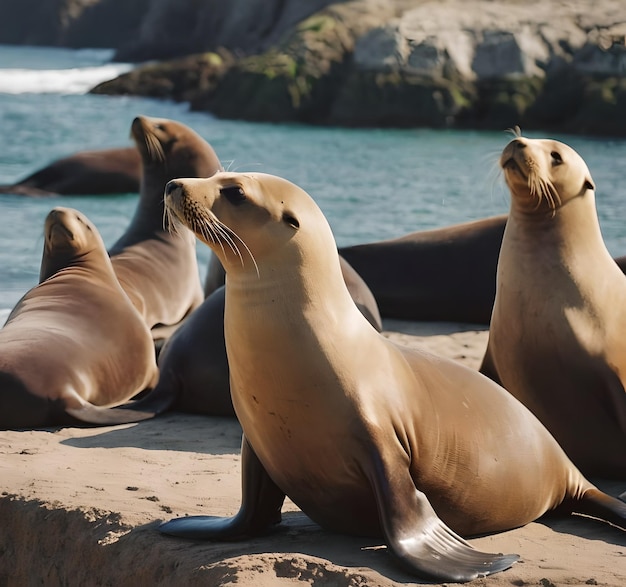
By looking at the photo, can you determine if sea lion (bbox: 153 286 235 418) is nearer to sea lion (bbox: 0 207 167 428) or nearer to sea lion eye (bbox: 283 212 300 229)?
sea lion (bbox: 0 207 167 428)

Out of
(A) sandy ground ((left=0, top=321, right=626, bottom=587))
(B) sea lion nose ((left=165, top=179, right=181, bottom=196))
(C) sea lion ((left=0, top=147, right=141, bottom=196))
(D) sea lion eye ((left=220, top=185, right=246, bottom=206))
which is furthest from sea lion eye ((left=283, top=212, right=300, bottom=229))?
(C) sea lion ((left=0, top=147, right=141, bottom=196))

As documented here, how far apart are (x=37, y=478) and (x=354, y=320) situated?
1434 mm

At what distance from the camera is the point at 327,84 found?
2764 centimetres

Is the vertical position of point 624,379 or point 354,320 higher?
point 354,320

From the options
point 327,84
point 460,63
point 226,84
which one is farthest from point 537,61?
point 226,84

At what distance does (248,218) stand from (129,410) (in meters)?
2.51

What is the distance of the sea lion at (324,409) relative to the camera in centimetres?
Answer: 352

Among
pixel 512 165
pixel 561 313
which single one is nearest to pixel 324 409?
pixel 561 313

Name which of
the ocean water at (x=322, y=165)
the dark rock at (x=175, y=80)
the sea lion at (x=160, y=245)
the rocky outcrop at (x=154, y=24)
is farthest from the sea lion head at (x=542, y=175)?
the rocky outcrop at (x=154, y=24)

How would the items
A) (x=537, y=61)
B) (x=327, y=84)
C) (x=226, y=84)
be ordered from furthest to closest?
(x=226, y=84) < (x=327, y=84) < (x=537, y=61)

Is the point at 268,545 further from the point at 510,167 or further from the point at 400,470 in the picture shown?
the point at 510,167

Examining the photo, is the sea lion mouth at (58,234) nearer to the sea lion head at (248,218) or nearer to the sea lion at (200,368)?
the sea lion at (200,368)

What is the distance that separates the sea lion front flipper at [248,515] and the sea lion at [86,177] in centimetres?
1148

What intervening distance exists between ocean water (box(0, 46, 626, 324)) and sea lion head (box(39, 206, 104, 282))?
879mm
